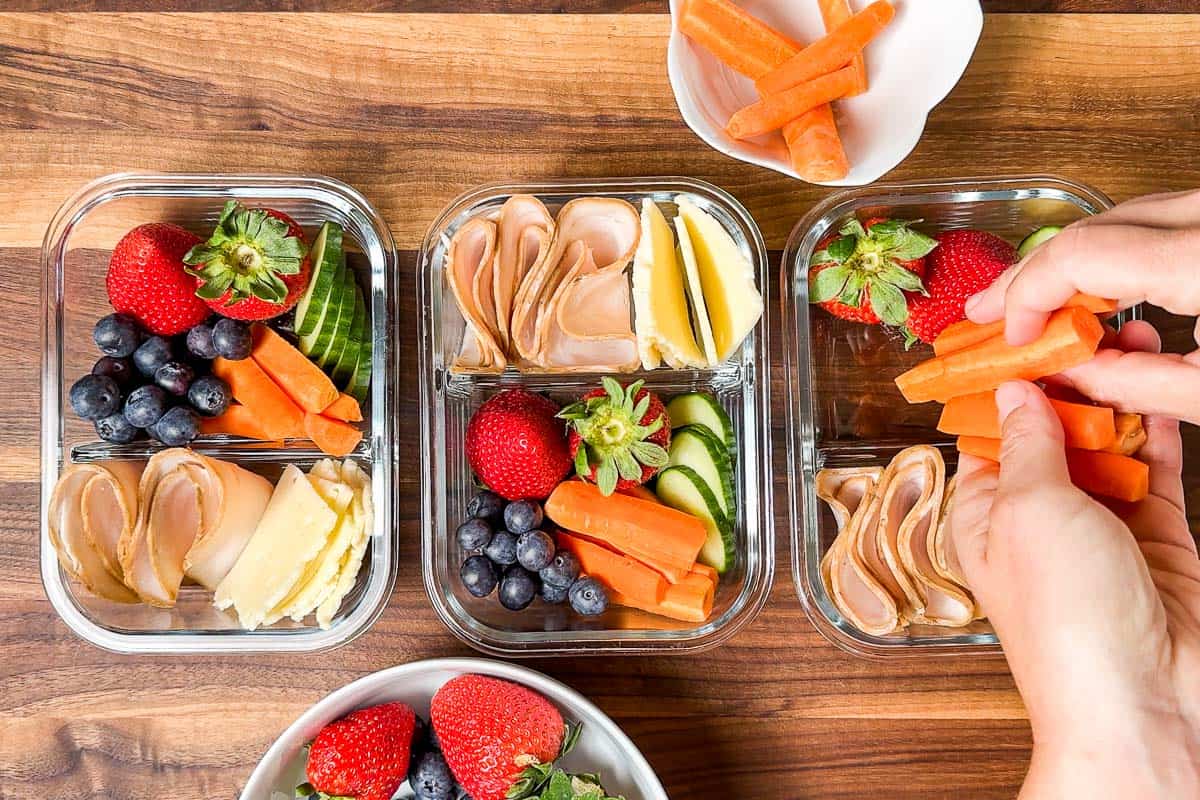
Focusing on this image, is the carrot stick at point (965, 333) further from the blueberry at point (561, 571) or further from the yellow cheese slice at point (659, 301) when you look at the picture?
the blueberry at point (561, 571)

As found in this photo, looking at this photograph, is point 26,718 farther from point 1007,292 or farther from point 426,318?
point 1007,292

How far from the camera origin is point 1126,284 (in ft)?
3.05

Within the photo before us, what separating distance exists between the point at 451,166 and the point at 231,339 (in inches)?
14.6

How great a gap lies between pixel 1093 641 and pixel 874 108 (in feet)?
2.23

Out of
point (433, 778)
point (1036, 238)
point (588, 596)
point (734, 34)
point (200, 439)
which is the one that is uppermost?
point (734, 34)

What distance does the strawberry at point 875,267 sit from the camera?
1132mm

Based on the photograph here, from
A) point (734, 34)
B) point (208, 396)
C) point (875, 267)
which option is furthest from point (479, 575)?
point (734, 34)

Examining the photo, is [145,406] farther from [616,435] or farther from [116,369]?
[616,435]

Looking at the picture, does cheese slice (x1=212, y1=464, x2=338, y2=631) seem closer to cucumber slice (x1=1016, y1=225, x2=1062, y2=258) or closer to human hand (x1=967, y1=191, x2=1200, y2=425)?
human hand (x1=967, y1=191, x2=1200, y2=425)

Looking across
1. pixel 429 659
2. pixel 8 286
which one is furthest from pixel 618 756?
pixel 8 286

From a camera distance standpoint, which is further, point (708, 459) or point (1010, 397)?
point (708, 459)

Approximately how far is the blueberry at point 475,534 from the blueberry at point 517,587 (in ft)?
0.16

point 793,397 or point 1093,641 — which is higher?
point 793,397

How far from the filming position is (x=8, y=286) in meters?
1.23
